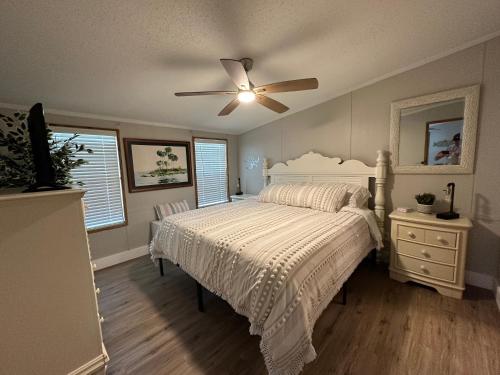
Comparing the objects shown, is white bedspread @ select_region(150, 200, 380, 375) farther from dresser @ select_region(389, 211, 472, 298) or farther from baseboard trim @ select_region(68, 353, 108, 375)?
baseboard trim @ select_region(68, 353, 108, 375)

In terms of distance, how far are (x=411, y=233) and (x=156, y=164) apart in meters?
3.62

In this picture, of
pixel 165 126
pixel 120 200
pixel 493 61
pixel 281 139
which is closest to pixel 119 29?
pixel 165 126

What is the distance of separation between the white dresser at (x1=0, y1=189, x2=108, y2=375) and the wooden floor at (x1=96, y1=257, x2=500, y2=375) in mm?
545

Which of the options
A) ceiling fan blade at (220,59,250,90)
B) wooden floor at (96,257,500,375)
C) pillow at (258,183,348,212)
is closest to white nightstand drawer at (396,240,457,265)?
wooden floor at (96,257,500,375)

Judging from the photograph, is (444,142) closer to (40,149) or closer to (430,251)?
(430,251)

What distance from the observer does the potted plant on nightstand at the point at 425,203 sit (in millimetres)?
2285

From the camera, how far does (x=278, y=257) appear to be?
133cm

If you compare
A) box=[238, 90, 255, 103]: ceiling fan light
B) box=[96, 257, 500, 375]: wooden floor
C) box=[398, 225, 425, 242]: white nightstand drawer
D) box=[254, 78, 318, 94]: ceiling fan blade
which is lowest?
box=[96, 257, 500, 375]: wooden floor

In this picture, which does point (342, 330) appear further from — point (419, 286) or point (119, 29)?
point (119, 29)

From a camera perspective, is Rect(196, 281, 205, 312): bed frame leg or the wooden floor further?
Rect(196, 281, 205, 312): bed frame leg

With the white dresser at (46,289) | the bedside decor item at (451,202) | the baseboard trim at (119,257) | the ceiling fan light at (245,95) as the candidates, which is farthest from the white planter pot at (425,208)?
the baseboard trim at (119,257)

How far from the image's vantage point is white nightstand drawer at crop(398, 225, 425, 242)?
2.13 meters

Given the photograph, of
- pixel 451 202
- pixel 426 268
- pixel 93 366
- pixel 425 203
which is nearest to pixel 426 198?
pixel 425 203

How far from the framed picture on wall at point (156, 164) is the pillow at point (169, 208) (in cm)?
31
